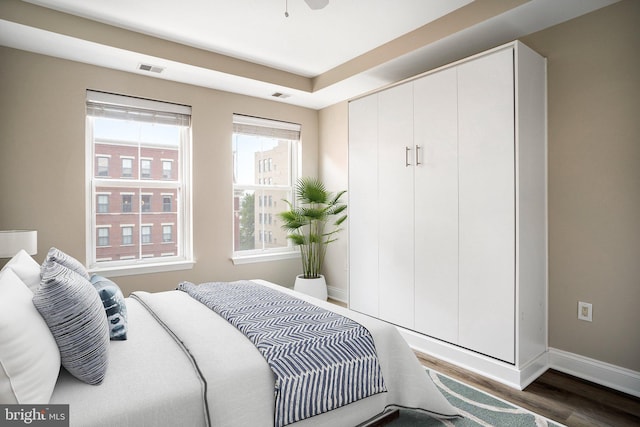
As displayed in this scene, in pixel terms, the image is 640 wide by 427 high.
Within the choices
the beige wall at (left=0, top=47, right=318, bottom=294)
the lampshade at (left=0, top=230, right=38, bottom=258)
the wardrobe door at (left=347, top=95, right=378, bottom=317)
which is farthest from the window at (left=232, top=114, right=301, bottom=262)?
the lampshade at (left=0, top=230, right=38, bottom=258)

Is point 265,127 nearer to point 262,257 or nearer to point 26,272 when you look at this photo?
point 262,257

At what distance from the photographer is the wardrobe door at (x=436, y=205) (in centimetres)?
284

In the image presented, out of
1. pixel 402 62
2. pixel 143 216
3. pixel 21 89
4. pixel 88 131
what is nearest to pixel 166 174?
pixel 143 216

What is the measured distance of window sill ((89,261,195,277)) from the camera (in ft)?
11.3

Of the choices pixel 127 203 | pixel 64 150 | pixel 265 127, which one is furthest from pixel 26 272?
pixel 265 127

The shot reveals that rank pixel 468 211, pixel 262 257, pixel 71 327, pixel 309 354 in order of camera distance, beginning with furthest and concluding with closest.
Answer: pixel 262 257 < pixel 468 211 < pixel 309 354 < pixel 71 327

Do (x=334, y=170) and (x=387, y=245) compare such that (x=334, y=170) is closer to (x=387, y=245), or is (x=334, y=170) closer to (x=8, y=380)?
(x=387, y=245)

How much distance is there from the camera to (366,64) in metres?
3.55

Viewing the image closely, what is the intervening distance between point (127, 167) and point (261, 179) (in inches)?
59.5

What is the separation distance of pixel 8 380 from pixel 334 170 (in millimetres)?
3938

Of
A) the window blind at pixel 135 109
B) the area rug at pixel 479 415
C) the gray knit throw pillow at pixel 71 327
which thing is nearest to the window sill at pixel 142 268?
the window blind at pixel 135 109

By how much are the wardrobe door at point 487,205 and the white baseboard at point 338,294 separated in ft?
6.42

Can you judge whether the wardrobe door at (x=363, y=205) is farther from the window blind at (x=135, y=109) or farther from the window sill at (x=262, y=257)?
the window blind at (x=135, y=109)

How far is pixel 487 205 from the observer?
2629 mm
